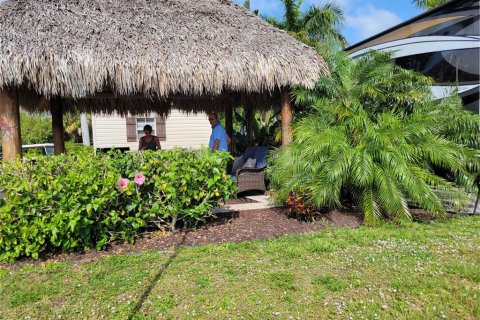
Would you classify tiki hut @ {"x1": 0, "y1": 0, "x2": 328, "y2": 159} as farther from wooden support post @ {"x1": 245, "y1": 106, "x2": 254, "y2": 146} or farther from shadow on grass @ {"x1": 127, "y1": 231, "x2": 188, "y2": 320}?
wooden support post @ {"x1": 245, "y1": 106, "x2": 254, "y2": 146}

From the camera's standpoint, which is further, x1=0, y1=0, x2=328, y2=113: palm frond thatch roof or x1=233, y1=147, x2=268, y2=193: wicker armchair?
x1=233, y1=147, x2=268, y2=193: wicker armchair

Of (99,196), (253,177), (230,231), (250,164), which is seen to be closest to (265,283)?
(230,231)

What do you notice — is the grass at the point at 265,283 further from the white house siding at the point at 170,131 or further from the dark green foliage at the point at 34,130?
the dark green foliage at the point at 34,130

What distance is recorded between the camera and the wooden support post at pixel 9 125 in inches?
209

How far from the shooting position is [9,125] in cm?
532

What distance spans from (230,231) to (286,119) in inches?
123

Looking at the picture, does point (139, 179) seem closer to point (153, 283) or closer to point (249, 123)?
point (153, 283)

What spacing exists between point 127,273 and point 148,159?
5.52 feet

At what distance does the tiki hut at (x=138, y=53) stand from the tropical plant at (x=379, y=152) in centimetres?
106

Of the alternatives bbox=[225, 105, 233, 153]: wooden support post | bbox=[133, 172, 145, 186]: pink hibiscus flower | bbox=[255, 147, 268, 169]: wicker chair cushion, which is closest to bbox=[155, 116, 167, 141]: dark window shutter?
bbox=[225, 105, 233, 153]: wooden support post

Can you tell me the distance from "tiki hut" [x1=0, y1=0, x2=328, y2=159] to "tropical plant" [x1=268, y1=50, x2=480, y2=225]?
41.8 inches

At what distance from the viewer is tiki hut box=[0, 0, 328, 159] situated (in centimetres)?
531

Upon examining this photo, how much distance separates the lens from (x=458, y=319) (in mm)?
2713

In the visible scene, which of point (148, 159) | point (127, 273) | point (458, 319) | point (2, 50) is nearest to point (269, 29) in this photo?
point (148, 159)
